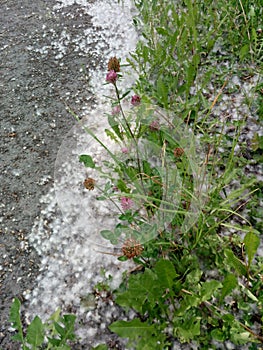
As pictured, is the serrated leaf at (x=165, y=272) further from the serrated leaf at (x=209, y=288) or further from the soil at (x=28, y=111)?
the soil at (x=28, y=111)

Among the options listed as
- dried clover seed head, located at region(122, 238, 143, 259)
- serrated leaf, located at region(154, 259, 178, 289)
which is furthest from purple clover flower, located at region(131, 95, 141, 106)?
serrated leaf, located at region(154, 259, 178, 289)

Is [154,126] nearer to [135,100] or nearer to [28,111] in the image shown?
[135,100]

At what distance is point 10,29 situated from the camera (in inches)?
102

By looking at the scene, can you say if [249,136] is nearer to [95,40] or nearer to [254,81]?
[254,81]

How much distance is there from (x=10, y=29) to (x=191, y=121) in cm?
141

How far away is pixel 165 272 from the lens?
4.09ft

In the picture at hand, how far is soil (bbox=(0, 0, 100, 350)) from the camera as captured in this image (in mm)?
1613

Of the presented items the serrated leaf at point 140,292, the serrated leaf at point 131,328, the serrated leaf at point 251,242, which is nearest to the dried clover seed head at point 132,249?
the serrated leaf at point 140,292

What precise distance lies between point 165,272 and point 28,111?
3.95ft

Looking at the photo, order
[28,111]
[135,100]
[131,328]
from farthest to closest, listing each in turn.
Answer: [28,111], [135,100], [131,328]

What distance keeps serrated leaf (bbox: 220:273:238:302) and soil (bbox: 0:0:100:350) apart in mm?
690

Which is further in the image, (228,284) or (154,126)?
(154,126)

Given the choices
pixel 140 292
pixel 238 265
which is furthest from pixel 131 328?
pixel 238 265

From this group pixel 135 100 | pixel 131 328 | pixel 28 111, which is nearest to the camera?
pixel 131 328
